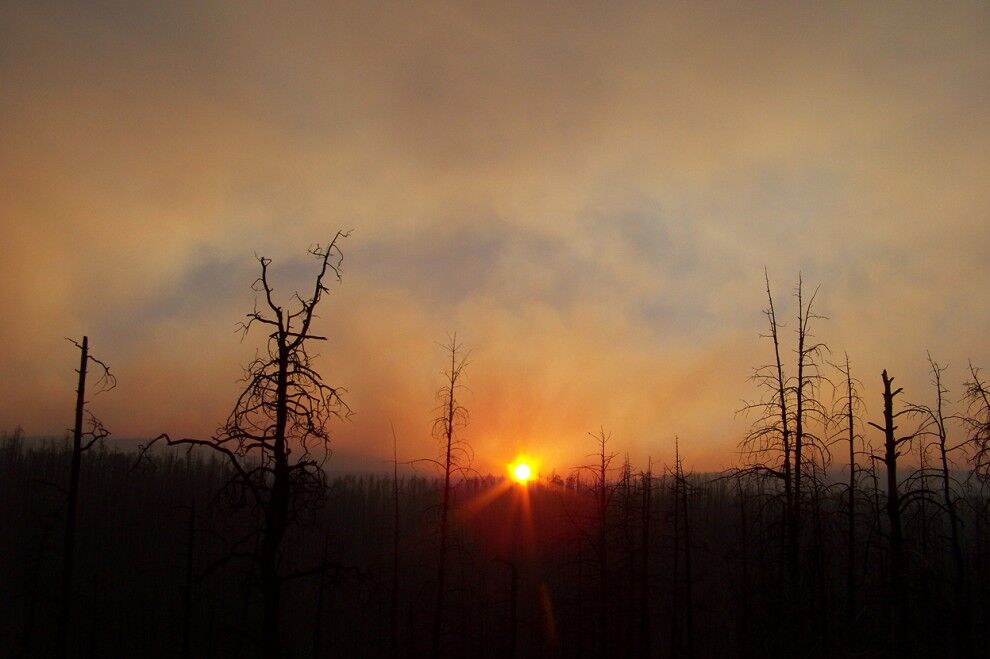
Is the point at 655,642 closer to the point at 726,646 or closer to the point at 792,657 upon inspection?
the point at 726,646

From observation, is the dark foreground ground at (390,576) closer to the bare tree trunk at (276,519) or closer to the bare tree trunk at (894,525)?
the bare tree trunk at (894,525)

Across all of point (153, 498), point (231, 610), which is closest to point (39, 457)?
point (153, 498)

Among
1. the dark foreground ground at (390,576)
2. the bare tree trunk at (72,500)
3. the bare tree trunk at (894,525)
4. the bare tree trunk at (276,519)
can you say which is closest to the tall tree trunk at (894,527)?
the bare tree trunk at (894,525)

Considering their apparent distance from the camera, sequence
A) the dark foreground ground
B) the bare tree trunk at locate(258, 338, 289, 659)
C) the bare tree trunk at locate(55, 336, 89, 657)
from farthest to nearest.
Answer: the dark foreground ground, the bare tree trunk at locate(55, 336, 89, 657), the bare tree trunk at locate(258, 338, 289, 659)

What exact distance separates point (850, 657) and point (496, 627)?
74088 mm

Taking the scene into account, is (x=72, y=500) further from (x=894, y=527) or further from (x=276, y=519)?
(x=894, y=527)

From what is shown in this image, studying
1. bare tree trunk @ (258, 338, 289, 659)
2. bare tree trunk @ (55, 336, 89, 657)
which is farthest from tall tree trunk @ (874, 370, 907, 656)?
bare tree trunk @ (55, 336, 89, 657)

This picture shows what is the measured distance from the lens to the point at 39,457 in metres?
117

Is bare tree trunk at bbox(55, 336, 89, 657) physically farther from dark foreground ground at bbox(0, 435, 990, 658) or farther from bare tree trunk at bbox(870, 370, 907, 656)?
bare tree trunk at bbox(870, 370, 907, 656)

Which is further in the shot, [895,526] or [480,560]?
[480,560]

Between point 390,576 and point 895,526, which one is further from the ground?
point 895,526

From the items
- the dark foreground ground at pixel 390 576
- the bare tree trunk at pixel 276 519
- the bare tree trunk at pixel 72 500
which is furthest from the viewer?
the dark foreground ground at pixel 390 576

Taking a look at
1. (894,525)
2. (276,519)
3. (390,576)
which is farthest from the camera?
(390,576)

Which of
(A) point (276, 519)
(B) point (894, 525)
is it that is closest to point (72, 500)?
(A) point (276, 519)
